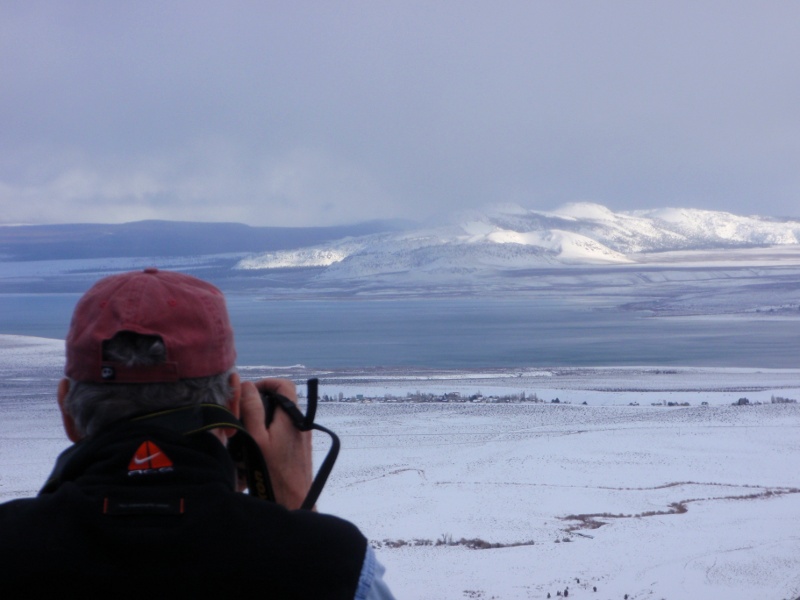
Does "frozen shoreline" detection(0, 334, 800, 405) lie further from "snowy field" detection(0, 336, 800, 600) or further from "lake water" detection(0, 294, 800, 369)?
"lake water" detection(0, 294, 800, 369)

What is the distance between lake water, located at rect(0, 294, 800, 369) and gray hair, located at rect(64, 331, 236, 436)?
60.3 ft

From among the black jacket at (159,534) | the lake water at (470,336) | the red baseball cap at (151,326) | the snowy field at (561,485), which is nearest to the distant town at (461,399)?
the snowy field at (561,485)

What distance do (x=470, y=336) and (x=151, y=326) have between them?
3044 cm

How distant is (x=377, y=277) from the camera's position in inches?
3221

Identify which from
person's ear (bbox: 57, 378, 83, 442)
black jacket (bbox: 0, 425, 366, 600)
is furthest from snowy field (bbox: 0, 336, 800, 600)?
black jacket (bbox: 0, 425, 366, 600)

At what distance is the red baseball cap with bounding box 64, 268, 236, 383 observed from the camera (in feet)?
3.55

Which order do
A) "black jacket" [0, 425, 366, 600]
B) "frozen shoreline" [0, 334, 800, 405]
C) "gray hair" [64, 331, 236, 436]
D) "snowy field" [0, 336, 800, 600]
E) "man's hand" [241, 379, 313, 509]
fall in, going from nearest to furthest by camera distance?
"black jacket" [0, 425, 366, 600] < "gray hair" [64, 331, 236, 436] < "man's hand" [241, 379, 313, 509] < "snowy field" [0, 336, 800, 600] < "frozen shoreline" [0, 334, 800, 405]

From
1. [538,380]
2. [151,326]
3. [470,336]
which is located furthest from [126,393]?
[470,336]

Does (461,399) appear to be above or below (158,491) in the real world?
below

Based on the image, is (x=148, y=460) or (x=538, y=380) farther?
(x=538, y=380)

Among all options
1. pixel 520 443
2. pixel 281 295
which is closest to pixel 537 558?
pixel 520 443

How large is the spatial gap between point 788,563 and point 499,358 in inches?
768

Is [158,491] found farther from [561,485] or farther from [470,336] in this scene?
[470,336]

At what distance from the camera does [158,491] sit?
3.11 ft
